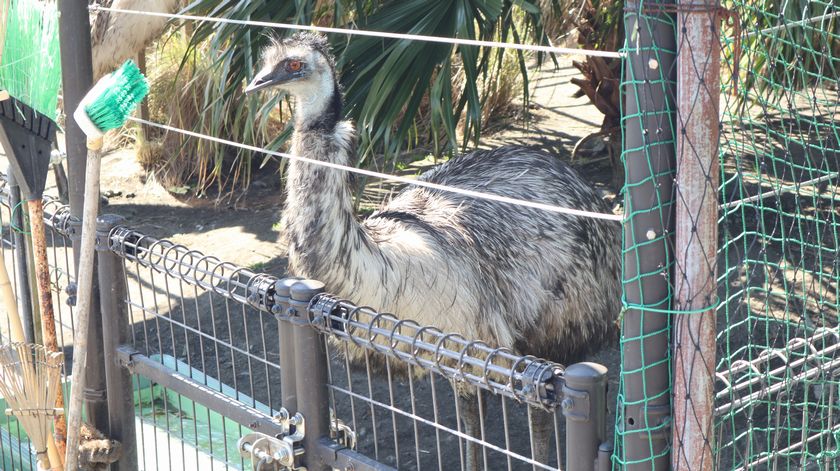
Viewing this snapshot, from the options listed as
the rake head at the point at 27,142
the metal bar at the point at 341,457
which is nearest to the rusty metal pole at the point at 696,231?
the metal bar at the point at 341,457

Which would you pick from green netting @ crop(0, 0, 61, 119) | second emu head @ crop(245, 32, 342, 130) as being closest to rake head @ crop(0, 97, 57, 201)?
green netting @ crop(0, 0, 61, 119)

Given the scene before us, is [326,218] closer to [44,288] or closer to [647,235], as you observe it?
[44,288]

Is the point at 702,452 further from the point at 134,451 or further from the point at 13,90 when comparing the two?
the point at 13,90

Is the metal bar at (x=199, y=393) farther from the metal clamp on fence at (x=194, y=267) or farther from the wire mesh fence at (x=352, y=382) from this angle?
the metal clamp on fence at (x=194, y=267)

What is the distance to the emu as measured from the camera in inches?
129

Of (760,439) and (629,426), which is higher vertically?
(629,426)

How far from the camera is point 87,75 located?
315 centimetres

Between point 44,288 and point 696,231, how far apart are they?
2.14 m

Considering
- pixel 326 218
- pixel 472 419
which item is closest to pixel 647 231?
pixel 326 218

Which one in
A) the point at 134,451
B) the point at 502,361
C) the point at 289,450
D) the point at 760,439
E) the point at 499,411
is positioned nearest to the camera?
the point at 289,450

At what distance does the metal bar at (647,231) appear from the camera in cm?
176

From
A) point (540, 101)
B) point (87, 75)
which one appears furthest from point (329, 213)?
point (540, 101)

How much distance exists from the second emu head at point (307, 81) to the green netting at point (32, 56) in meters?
0.63

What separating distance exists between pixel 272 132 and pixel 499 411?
3.24 m
